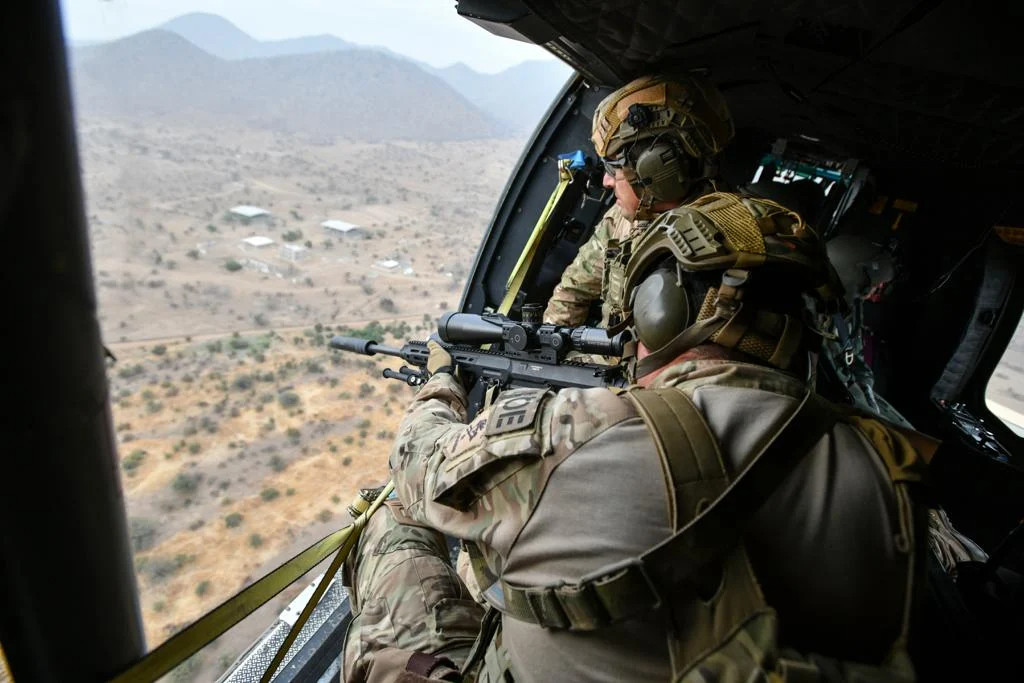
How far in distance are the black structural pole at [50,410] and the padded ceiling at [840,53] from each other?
1.80 m

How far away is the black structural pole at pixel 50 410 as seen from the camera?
448mm

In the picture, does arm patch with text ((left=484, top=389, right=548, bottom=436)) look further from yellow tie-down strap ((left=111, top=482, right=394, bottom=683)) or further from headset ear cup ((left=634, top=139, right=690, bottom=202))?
headset ear cup ((left=634, top=139, right=690, bottom=202))

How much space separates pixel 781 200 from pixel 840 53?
108 inches

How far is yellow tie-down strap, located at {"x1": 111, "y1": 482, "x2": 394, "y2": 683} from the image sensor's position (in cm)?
79

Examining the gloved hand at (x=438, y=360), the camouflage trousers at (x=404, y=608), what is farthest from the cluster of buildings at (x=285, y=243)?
the camouflage trousers at (x=404, y=608)

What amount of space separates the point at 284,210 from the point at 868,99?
380cm

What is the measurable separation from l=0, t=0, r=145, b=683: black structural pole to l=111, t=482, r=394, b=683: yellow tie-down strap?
0.34 feet

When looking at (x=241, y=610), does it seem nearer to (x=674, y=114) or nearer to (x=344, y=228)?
(x=674, y=114)

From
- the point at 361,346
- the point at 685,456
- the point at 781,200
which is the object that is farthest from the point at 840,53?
the point at 781,200

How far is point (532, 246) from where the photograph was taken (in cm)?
338

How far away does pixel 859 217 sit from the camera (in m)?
4.46

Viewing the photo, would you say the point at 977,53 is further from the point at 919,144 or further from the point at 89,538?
the point at 89,538

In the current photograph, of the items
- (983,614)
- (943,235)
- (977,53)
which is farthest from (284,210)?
(943,235)

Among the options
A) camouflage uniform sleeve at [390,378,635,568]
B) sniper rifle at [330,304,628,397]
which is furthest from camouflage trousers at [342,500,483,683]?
sniper rifle at [330,304,628,397]
